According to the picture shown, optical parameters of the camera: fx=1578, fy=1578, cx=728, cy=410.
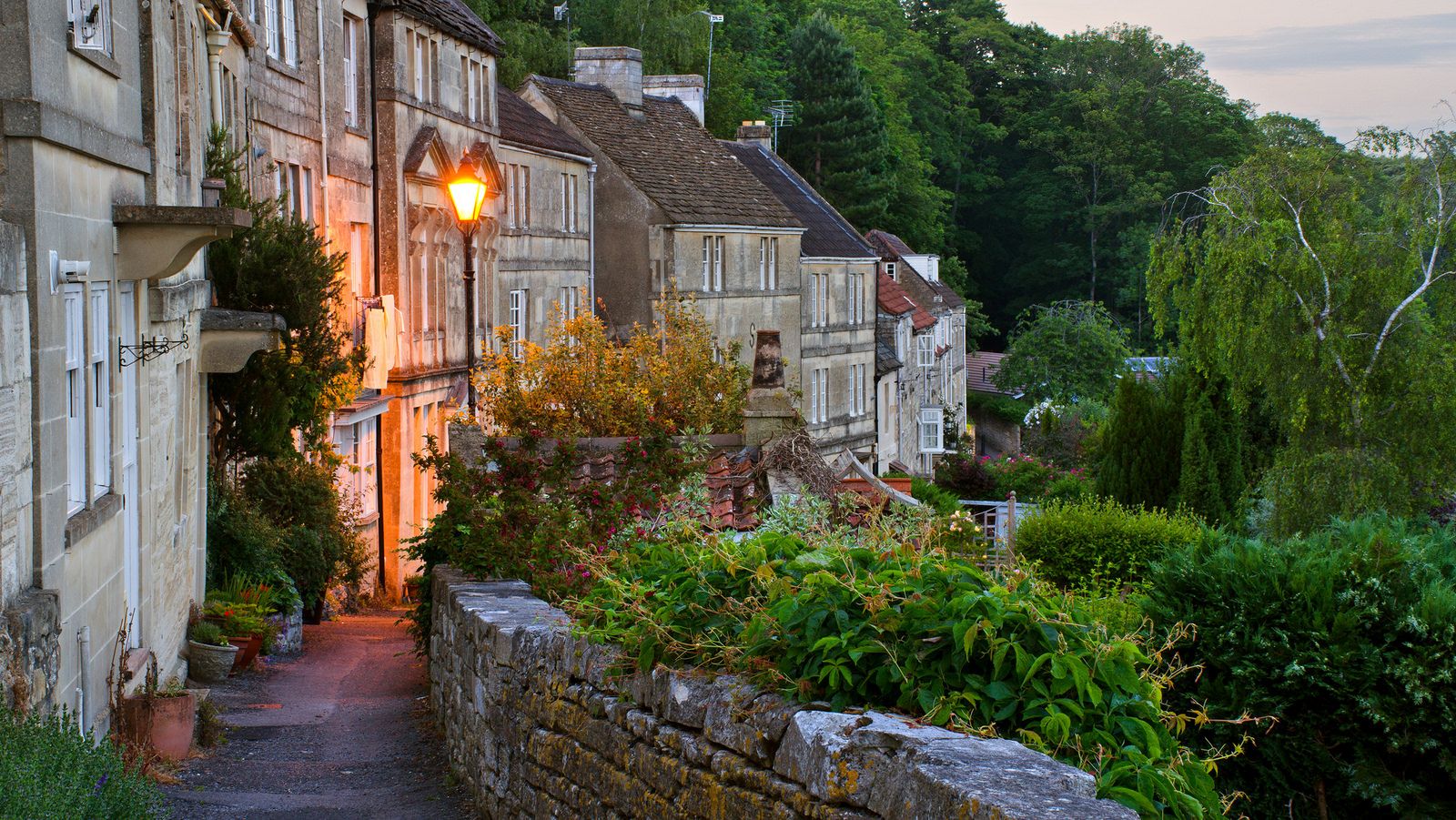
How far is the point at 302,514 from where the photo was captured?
1698 cm

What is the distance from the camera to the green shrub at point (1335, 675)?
8.12m

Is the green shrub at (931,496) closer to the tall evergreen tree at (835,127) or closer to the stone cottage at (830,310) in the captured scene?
the stone cottage at (830,310)

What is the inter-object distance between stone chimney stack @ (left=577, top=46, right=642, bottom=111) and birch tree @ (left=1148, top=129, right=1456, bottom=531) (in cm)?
1654

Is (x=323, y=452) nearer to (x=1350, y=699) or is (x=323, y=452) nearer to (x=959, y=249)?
(x=1350, y=699)

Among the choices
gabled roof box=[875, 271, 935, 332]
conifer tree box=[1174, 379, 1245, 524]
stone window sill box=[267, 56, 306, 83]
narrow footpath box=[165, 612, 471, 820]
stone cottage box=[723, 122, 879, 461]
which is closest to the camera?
narrow footpath box=[165, 612, 471, 820]

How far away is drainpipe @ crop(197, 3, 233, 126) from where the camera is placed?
13977mm

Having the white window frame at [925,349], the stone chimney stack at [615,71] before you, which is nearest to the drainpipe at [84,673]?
the stone chimney stack at [615,71]

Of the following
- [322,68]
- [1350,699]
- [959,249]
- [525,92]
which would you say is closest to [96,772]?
[1350,699]

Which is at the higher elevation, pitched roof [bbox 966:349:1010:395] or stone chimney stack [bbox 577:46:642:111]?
stone chimney stack [bbox 577:46:642:111]

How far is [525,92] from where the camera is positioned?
1454 inches

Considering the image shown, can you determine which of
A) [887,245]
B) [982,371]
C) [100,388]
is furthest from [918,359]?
[100,388]

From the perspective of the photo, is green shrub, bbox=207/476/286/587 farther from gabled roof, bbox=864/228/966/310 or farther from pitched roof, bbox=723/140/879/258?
gabled roof, bbox=864/228/966/310

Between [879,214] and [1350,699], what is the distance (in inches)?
2448

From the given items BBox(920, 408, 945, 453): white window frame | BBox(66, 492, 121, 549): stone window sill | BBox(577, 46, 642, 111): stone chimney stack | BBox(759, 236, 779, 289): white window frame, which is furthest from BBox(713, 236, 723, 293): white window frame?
BBox(66, 492, 121, 549): stone window sill
